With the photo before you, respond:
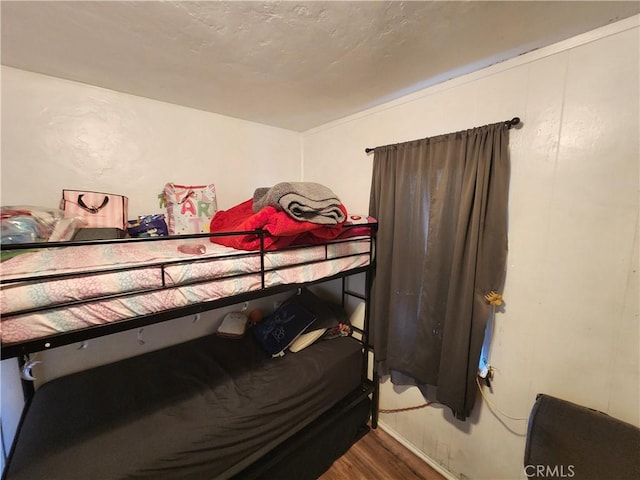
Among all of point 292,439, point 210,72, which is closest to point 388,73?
point 210,72

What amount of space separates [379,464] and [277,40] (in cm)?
254

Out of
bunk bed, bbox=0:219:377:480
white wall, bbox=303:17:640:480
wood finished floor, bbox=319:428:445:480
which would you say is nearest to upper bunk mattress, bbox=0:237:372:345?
bunk bed, bbox=0:219:377:480

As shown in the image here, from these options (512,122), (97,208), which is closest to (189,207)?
(97,208)

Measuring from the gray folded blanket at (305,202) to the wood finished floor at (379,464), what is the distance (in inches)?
64.8

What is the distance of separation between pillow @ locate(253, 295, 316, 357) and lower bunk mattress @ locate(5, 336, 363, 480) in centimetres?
8

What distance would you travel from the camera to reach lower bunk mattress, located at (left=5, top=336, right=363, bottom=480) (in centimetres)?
101

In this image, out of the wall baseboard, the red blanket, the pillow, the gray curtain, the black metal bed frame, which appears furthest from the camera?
the pillow

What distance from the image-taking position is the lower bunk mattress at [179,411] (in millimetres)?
1007

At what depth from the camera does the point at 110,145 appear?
5.02 feet

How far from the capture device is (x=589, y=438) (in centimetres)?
106

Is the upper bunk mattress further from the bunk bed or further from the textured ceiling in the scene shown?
the textured ceiling

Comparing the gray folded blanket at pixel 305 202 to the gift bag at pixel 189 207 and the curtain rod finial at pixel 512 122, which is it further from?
the curtain rod finial at pixel 512 122

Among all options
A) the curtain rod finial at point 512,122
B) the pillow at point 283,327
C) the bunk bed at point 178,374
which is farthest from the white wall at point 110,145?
the curtain rod finial at point 512,122

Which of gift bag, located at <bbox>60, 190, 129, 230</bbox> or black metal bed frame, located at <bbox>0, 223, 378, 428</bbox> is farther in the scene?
gift bag, located at <bbox>60, 190, 129, 230</bbox>
